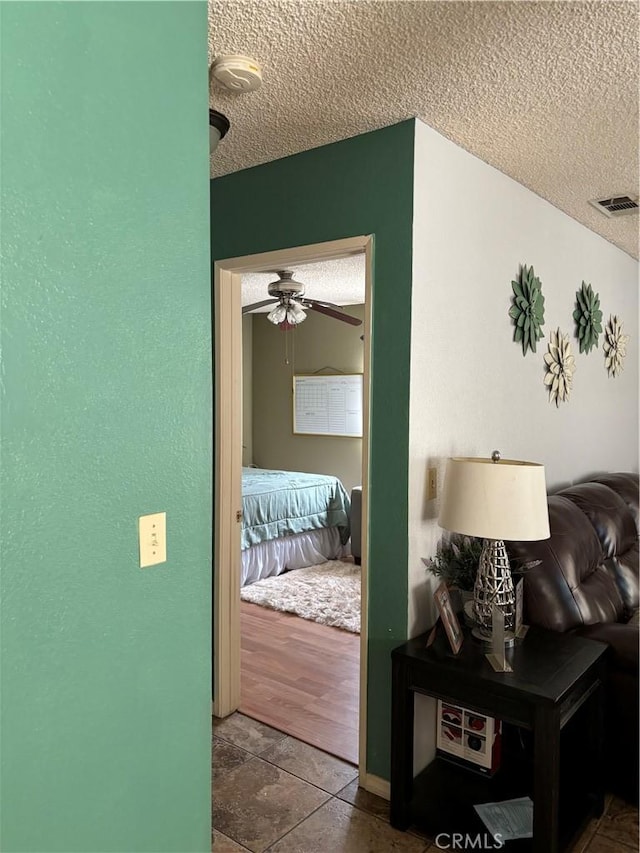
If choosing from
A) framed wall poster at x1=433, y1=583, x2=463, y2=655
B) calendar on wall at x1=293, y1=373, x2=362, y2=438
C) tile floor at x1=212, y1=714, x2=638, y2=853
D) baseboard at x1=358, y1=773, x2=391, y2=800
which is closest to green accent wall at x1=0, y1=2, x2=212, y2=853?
tile floor at x1=212, y1=714, x2=638, y2=853

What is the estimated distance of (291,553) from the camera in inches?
215

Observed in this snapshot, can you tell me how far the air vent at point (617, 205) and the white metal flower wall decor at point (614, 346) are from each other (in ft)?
2.98

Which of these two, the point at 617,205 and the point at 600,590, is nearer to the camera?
the point at 600,590

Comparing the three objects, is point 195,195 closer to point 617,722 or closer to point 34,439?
point 34,439

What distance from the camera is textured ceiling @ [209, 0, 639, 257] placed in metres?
1.66

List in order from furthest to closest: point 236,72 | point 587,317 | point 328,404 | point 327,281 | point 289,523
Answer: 1. point 328,404
2. point 289,523
3. point 327,281
4. point 587,317
5. point 236,72

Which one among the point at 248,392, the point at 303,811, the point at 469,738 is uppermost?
the point at 248,392

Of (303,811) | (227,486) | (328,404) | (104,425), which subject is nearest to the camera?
(104,425)

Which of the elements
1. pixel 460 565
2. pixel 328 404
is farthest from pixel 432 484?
pixel 328 404

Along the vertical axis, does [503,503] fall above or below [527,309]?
below

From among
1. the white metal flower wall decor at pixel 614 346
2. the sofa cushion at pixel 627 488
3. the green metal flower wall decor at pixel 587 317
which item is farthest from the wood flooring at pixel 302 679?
the white metal flower wall decor at pixel 614 346

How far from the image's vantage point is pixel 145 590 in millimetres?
1375

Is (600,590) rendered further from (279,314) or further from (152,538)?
(279,314)

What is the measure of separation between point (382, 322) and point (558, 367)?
1.51m
